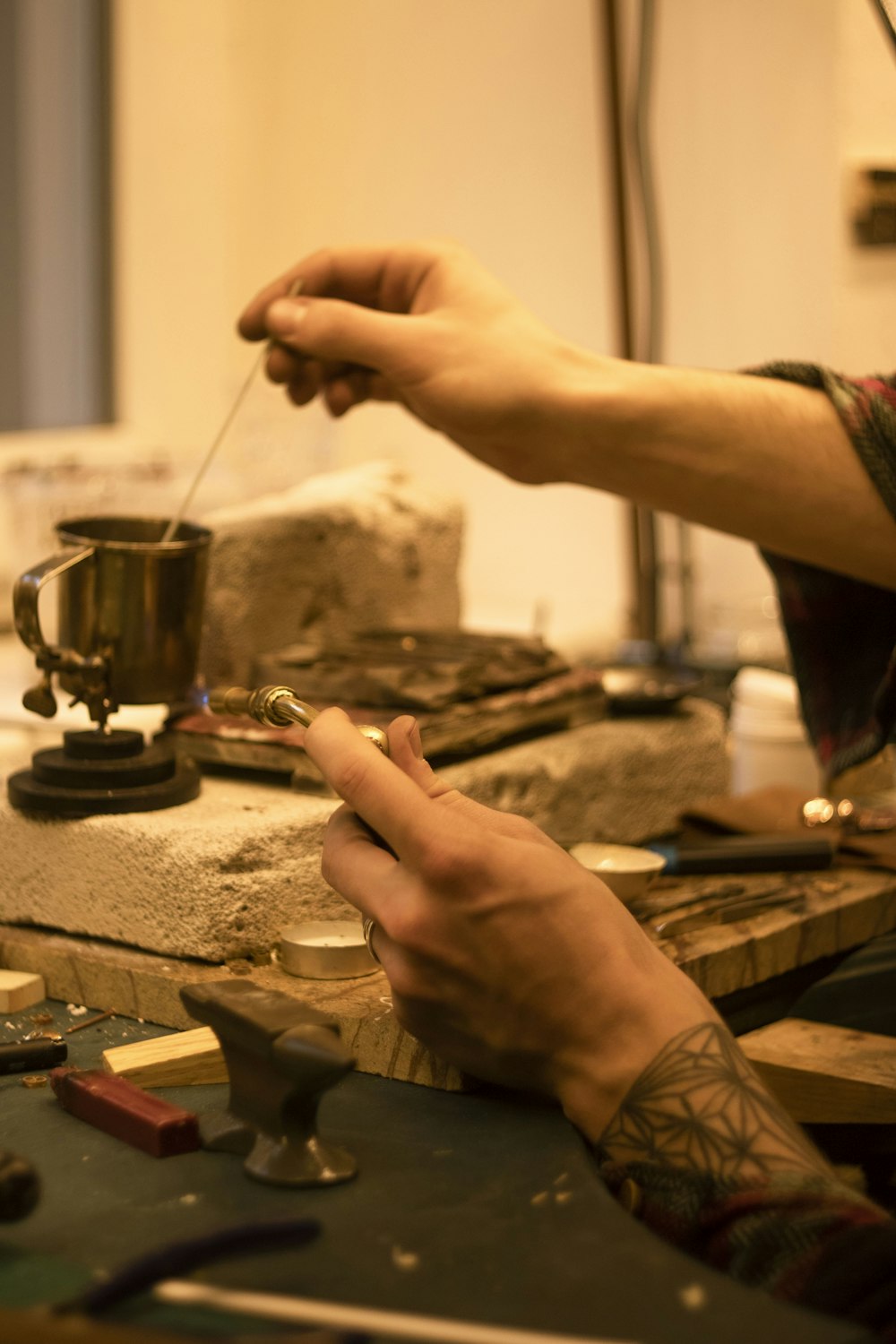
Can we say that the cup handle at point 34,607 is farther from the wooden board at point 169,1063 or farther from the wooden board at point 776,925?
the wooden board at point 776,925

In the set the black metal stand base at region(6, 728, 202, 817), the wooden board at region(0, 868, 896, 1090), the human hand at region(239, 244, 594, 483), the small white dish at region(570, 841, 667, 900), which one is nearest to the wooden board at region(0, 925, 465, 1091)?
the wooden board at region(0, 868, 896, 1090)

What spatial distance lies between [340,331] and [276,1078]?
2.57 ft

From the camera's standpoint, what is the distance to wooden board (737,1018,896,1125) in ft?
3.66

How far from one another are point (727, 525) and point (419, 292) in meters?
0.38

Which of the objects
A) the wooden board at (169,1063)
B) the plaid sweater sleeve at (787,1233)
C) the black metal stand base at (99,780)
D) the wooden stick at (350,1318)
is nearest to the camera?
the wooden stick at (350,1318)

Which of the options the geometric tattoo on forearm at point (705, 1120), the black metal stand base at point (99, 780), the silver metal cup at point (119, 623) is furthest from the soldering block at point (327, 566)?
the geometric tattoo on forearm at point (705, 1120)

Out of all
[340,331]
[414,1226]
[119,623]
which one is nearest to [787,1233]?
[414,1226]

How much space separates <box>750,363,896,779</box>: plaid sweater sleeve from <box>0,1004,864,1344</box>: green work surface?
61cm

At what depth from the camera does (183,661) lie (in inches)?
55.1

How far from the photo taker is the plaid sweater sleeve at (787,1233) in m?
0.79

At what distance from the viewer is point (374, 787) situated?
37.3 inches

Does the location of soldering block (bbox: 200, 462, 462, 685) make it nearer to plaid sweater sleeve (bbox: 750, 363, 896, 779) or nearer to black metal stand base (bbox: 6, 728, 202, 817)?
black metal stand base (bbox: 6, 728, 202, 817)

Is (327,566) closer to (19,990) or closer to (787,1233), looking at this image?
(19,990)

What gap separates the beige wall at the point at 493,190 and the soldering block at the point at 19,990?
48.3 inches
